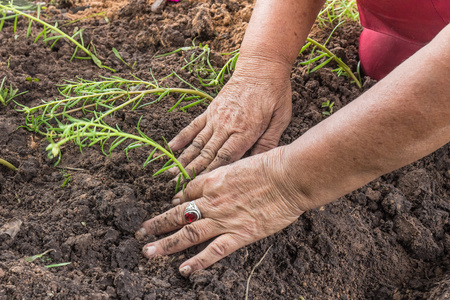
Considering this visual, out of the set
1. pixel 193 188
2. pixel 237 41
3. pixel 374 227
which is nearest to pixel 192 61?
pixel 237 41

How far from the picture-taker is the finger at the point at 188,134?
1990mm

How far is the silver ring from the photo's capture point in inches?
64.5

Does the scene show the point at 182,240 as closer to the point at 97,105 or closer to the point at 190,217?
the point at 190,217

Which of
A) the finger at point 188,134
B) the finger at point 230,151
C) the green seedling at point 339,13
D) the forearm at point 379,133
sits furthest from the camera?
the green seedling at point 339,13

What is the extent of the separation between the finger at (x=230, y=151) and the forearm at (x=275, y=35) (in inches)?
13.5

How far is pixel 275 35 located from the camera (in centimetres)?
204

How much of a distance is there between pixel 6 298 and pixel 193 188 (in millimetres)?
741

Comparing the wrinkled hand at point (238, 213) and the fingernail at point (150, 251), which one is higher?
the wrinkled hand at point (238, 213)

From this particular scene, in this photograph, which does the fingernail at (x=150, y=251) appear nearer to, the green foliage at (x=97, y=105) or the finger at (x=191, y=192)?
the finger at (x=191, y=192)

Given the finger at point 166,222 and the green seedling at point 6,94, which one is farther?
the green seedling at point 6,94

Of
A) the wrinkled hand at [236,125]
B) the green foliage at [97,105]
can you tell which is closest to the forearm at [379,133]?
the wrinkled hand at [236,125]

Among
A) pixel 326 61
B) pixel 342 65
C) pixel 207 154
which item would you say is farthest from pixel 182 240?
pixel 342 65

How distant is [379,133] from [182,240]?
0.78 meters

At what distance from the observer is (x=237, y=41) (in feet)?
8.30
